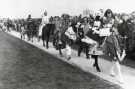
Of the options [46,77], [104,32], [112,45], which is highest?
[104,32]

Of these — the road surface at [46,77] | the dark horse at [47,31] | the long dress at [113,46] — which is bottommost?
the road surface at [46,77]

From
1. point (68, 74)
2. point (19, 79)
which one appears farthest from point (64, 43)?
A: point (19, 79)

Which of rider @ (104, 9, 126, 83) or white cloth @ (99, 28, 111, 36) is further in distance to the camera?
white cloth @ (99, 28, 111, 36)

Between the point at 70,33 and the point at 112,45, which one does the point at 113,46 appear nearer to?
the point at 112,45

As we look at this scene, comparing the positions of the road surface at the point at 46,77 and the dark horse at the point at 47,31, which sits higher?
the dark horse at the point at 47,31

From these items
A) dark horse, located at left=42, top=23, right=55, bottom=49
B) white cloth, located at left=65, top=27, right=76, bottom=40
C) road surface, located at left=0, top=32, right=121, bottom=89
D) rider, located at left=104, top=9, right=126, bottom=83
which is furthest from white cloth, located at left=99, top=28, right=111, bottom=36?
dark horse, located at left=42, top=23, right=55, bottom=49

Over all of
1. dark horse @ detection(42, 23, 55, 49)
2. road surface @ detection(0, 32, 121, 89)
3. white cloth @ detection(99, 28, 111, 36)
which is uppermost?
white cloth @ detection(99, 28, 111, 36)

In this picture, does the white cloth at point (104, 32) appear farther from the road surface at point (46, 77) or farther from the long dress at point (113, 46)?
the road surface at point (46, 77)

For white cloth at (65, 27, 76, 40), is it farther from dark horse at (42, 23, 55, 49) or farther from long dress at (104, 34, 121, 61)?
long dress at (104, 34, 121, 61)

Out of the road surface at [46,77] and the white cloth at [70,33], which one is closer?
the road surface at [46,77]

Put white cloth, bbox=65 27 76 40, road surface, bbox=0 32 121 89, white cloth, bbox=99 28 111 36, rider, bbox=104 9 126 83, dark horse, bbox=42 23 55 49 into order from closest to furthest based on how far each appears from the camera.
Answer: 1. road surface, bbox=0 32 121 89
2. rider, bbox=104 9 126 83
3. white cloth, bbox=99 28 111 36
4. white cloth, bbox=65 27 76 40
5. dark horse, bbox=42 23 55 49

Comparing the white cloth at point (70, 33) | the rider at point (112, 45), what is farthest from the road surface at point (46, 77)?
the white cloth at point (70, 33)

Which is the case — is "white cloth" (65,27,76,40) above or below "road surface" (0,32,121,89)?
above

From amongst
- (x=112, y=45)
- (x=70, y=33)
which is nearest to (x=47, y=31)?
(x=70, y=33)
